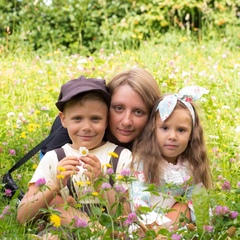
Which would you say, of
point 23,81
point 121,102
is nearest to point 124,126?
point 121,102

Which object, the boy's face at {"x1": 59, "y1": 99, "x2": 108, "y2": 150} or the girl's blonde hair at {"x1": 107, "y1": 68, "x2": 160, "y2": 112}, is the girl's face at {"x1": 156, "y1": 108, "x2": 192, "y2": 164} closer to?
the girl's blonde hair at {"x1": 107, "y1": 68, "x2": 160, "y2": 112}

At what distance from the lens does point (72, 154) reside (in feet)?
10.5

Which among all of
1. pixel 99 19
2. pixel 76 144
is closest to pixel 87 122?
pixel 76 144

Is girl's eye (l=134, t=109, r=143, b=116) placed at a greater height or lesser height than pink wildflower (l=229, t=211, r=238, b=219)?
greater

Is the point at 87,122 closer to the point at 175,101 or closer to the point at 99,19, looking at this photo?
the point at 175,101

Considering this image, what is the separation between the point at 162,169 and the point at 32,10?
619cm

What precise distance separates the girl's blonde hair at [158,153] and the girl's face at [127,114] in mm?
41

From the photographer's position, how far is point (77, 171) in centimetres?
297

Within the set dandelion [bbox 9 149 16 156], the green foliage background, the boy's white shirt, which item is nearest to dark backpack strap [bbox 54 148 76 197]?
the boy's white shirt

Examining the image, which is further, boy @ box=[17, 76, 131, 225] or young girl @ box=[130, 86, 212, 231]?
young girl @ box=[130, 86, 212, 231]

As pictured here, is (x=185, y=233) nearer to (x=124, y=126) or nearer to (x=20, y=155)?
(x=124, y=126)

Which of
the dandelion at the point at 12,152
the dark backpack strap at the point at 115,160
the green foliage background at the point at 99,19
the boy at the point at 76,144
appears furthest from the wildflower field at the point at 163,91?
the green foliage background at the point at 99,19

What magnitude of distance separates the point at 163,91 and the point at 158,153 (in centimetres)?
178

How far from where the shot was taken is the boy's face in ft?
10.3
